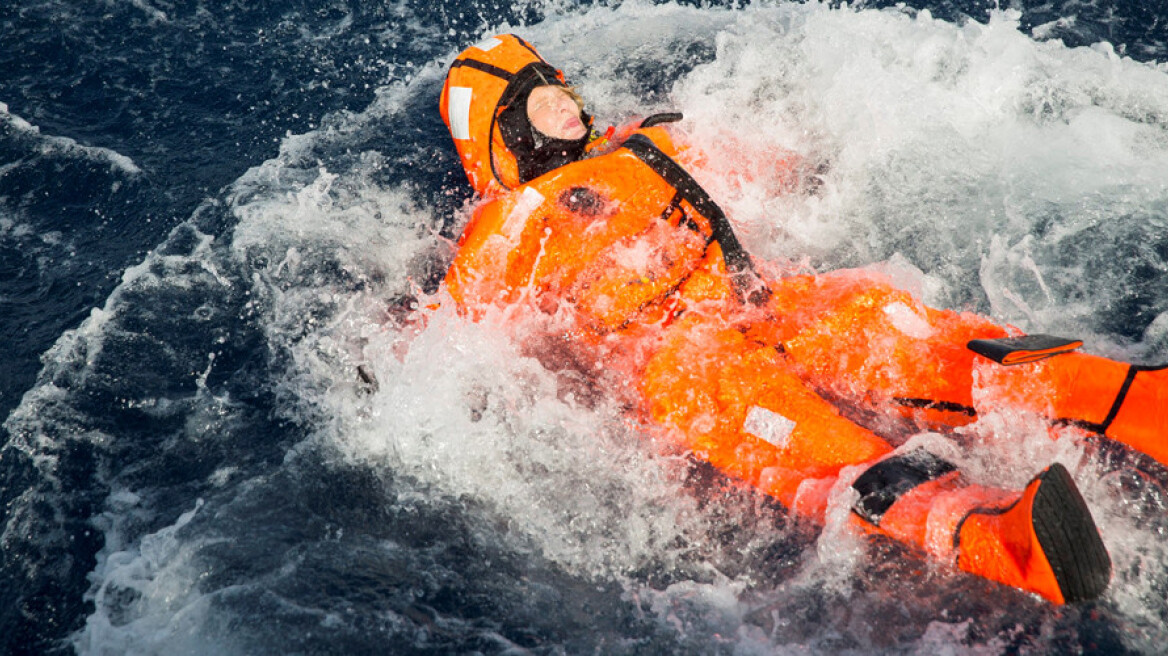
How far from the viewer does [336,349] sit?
4.62 meters

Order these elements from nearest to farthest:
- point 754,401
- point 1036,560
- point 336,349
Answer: point 1036,560, point 754,401, point 336,349

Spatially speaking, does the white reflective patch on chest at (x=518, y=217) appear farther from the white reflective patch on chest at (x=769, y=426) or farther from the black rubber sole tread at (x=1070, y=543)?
the black rubber sole tread at (x=1070, y=543)

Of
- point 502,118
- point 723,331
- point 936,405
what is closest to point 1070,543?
point 936,405

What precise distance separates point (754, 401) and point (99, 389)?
3.70 meters

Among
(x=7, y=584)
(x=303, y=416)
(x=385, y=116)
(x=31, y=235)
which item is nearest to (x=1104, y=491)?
(x=303, y=416)

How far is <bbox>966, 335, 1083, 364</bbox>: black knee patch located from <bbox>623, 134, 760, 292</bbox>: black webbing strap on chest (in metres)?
1.24

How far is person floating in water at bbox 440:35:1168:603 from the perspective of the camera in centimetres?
343

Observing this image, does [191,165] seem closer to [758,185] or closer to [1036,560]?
[758,185]

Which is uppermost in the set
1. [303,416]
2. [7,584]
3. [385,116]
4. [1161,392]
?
[1161,392]

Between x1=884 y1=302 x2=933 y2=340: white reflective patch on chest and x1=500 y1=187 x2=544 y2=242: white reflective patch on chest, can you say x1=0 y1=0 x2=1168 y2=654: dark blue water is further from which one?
x1=884 y1=302 x2=933 y2=340: white reflective patch on chest

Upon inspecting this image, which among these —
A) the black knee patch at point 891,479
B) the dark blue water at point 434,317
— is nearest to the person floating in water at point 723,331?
the black knee patch at point 891,479

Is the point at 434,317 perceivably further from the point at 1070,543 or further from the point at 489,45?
the point at 1070,543

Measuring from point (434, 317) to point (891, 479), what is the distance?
95.9 inches

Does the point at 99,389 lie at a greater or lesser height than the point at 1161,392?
lesser
